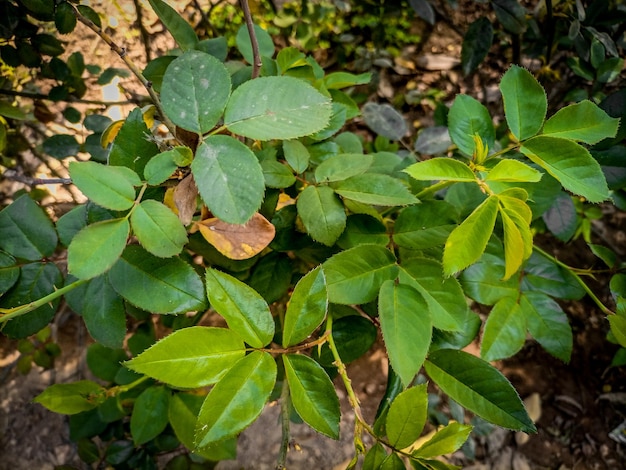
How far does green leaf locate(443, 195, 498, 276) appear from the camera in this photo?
549 millimetres

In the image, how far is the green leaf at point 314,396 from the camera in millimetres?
548

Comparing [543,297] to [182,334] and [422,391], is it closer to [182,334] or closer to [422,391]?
[422,391]

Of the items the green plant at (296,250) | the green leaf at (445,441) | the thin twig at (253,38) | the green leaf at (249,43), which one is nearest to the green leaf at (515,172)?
the green plant at (296,250)

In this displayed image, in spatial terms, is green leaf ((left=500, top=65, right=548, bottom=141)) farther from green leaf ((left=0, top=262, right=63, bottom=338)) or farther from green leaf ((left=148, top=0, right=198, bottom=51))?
green leaf ((left=0, top=262, right=63, bottom=338))

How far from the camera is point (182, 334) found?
520 mm

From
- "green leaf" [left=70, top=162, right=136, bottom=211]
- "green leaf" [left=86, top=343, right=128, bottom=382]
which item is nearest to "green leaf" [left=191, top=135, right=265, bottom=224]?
"green leaf" [left=70, top=162, right=136, bottom=211]

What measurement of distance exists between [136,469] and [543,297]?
113cm

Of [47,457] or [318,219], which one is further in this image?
[47,457]

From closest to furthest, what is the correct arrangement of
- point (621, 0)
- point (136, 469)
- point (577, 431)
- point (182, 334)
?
point (182, 334) < point (136, 469) < point (621, 0) < point (577, 431)

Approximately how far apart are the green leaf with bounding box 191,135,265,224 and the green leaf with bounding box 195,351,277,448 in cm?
19

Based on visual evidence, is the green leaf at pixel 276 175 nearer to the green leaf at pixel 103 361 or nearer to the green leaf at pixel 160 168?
the green leaf at pixel 160 168

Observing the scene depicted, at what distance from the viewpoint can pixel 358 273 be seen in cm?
66

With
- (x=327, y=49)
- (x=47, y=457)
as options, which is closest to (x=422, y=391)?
(x=47, y=457)

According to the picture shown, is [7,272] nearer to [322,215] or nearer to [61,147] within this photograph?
[322,215]
